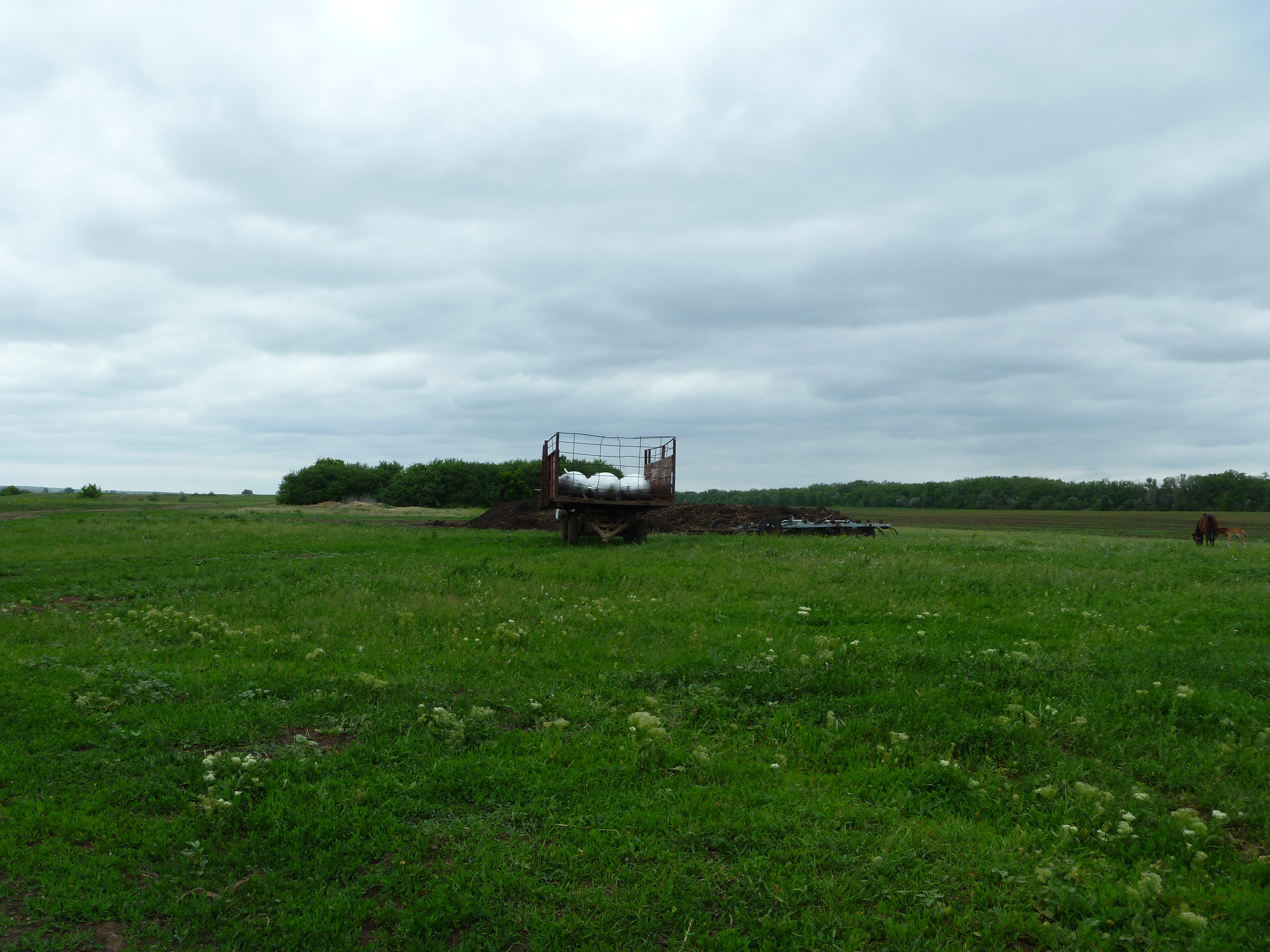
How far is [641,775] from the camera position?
597cm

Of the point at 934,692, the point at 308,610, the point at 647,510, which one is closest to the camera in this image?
the point at 934,692

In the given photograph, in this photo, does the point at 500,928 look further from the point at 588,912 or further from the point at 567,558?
the point at 567,558

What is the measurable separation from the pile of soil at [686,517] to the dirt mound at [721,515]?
3 centimetres

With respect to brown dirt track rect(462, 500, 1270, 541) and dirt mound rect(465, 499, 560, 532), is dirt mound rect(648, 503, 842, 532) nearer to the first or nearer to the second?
brown dirt track rect(462, 500, 1270, 541)

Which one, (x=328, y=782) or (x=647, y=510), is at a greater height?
(x=647, y=510)

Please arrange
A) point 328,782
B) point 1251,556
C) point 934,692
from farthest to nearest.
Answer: point 1251,556
point 934,692
point 328,782

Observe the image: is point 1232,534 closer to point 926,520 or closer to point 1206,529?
point 1206,529

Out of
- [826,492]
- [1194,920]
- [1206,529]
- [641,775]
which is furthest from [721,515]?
[826,492]

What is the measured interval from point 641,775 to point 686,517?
31496 mm

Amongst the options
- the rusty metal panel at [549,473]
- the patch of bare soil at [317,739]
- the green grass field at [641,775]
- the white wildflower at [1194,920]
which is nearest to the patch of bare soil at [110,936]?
the green grass field at [641,775]

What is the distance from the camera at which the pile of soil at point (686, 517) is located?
3544 centimetres

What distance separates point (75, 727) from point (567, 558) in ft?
41.6

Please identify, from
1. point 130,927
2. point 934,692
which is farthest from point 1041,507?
point 130,927

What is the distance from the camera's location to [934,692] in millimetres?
7660
